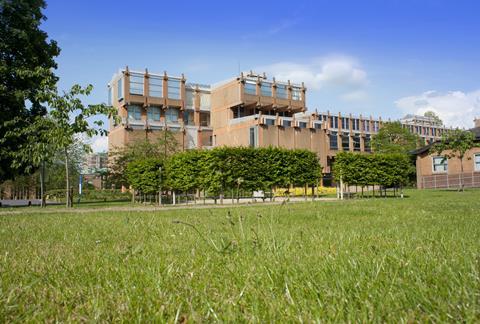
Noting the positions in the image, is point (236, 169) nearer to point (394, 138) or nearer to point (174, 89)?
point (174, 89)

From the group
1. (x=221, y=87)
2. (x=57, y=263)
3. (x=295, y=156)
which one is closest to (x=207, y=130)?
(x=221, y=87)

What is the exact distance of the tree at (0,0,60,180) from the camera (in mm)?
24516

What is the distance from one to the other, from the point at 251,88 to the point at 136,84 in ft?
57.2

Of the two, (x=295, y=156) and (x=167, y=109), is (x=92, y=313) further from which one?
(x=167, y=109)

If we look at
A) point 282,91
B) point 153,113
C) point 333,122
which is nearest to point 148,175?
point 153,113

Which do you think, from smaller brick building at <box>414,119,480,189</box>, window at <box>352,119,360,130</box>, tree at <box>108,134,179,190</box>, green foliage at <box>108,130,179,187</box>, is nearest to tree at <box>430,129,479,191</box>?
smaller brick building at <box>414,119,480,189</box>

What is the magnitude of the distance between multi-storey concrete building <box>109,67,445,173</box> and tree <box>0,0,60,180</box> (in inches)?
1205

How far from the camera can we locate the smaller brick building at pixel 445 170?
147ft

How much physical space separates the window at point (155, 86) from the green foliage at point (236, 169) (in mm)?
38963

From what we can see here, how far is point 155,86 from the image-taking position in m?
63.6

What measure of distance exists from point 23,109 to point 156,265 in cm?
2671

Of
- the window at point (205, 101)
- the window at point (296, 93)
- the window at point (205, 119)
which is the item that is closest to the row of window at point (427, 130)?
the window at point (296, 93)

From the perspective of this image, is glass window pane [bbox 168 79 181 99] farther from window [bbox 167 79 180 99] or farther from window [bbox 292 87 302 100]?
window [bbox 292 87 302 100]

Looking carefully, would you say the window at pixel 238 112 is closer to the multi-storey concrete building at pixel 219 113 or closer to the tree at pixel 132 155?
the multi-storey concrete building at pixel 219 113
